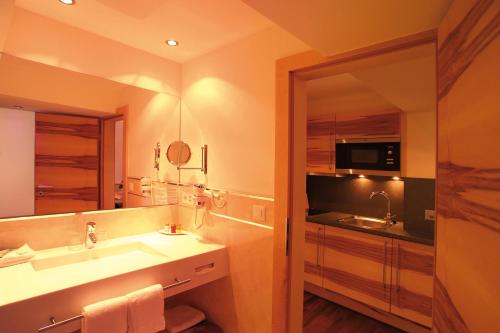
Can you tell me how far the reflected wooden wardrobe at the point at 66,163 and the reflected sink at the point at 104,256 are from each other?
0.95ft

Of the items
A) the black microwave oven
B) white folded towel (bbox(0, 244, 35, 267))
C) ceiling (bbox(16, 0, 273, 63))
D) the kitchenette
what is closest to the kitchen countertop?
the kitchenette

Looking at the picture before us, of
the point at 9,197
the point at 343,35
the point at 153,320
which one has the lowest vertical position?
the point at 153,320

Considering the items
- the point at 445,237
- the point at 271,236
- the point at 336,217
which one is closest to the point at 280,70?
the point at 271,236

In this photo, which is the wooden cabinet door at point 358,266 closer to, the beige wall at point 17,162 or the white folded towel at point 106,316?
the white folded towel at point 106,316

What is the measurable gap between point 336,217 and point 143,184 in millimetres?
2148

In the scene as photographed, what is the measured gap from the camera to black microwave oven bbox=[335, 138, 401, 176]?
2639 millimetres

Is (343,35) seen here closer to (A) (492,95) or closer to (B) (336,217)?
(A) (492,95)

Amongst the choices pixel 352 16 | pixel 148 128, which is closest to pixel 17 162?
pixel 148 128

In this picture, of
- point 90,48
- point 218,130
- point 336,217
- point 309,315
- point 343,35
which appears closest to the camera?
point 343,35

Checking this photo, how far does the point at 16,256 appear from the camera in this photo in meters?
1.40

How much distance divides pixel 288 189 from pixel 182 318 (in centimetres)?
129

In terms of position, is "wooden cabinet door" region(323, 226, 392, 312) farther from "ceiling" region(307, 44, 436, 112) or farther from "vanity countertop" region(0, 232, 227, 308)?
"vanity countertop" region(0, 232, 227, 308)

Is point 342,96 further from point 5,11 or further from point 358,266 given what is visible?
point 5,11

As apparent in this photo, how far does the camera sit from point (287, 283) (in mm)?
1487
